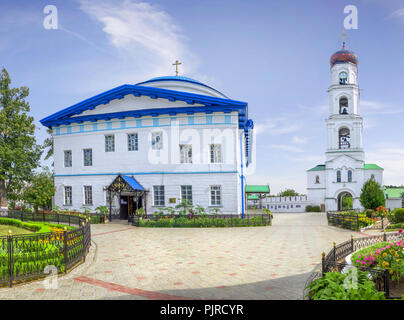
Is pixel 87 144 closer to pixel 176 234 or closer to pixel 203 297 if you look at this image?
pixel 176 234

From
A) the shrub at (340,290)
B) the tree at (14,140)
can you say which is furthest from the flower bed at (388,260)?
the tree at (14,140)

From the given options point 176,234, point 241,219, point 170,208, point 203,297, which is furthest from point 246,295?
point 170,208

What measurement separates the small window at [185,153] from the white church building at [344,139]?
3186 centimetres

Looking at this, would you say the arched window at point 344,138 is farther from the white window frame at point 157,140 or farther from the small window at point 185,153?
the white window frame at point 157,140

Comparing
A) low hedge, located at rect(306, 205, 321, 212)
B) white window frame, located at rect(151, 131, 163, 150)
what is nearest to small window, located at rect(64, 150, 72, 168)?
white window frame, located at rect(151, 131, 163, 150)

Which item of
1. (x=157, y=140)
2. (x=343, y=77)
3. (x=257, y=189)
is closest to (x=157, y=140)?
(x=157, y=140)

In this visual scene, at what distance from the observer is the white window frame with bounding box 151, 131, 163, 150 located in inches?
978

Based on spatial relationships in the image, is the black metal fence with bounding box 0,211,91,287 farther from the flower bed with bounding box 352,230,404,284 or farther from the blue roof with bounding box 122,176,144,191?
the blue roof with bounding box 122,176,144,191

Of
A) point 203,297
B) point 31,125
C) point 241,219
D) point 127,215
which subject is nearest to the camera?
point 203,297

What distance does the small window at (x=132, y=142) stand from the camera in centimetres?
2558

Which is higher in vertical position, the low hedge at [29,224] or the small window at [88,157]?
the small window at [88,157]
